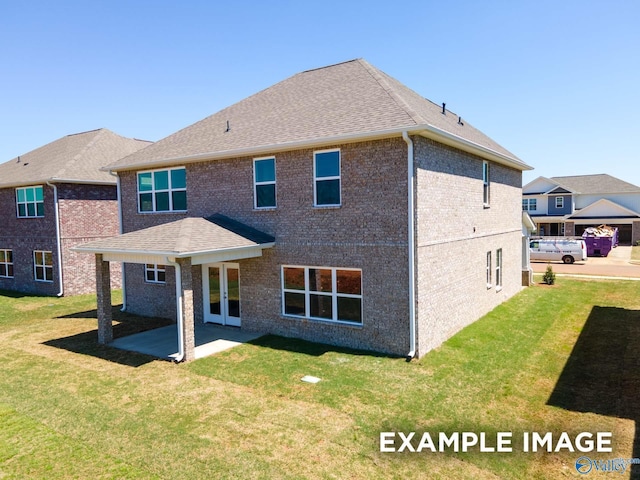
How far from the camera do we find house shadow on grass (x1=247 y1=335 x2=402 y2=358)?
1183cm

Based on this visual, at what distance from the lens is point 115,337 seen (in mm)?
14117

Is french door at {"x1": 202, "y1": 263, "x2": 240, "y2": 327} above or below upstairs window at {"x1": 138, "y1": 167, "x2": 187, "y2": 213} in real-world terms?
below

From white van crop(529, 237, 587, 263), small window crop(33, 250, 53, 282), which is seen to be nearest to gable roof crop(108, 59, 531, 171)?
small window crop(33, 250, 53, 282)

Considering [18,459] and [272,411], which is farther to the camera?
[272,411]

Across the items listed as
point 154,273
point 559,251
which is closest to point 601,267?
point 559,251

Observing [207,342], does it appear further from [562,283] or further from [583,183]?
[583,183]

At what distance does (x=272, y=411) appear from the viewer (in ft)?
27.9

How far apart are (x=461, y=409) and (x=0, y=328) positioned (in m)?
15.9

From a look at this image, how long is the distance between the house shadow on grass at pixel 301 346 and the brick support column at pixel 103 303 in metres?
4.36

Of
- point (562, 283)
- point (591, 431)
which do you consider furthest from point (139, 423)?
point (562, 283)

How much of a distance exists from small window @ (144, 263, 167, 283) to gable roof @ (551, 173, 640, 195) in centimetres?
5021

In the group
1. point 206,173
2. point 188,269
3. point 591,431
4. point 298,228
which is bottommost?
point 591,431

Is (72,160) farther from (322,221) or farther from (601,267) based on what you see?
(601,267)

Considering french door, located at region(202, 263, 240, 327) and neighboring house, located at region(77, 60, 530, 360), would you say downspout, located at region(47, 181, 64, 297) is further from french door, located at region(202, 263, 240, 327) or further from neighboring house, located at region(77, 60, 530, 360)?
french door, located at region(202, 263, 240, 327)
